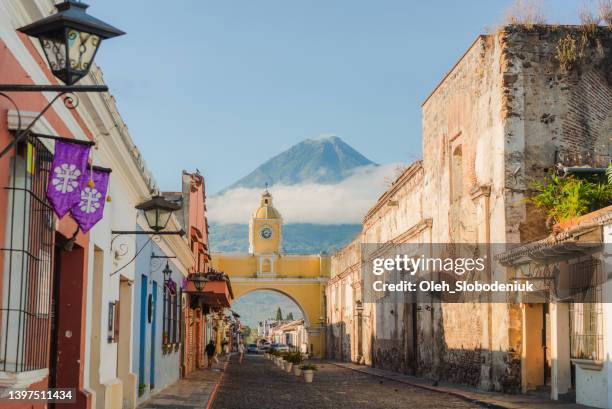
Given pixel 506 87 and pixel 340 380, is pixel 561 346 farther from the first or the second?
pixel 340 380

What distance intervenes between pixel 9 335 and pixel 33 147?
1.47 m

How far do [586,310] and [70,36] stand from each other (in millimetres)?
11912

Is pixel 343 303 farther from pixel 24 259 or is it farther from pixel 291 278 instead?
pixel 24 259

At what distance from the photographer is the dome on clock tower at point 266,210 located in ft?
231

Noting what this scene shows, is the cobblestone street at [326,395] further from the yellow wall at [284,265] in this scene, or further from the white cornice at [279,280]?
the yellow wall at [284,265]

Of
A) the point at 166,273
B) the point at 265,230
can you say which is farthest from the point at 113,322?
the point at 265,230

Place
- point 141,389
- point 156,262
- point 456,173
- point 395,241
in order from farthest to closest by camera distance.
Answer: point 395,241
point 456,173
point 156,262
point 141,389

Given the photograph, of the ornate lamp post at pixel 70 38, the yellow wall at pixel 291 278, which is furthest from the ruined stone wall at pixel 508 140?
the yellow wall at pixel 291 278

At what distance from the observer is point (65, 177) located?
23.1ft

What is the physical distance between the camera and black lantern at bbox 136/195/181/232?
39.7 ft

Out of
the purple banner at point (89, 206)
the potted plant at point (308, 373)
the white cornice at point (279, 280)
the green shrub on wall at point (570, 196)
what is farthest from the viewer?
the white cornice at point (279, 280)

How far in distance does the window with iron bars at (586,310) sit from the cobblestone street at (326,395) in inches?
88.1

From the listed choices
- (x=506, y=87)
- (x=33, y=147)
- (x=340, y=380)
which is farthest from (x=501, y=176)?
(x=33, y=147)

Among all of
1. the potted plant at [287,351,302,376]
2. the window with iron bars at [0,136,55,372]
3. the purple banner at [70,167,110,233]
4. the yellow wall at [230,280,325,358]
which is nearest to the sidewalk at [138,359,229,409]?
the potted plant at [287,351,302,376]
